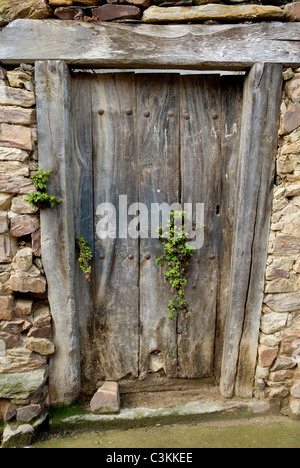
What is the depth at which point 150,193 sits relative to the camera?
84.1 inches

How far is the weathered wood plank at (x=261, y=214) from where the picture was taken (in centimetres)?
191

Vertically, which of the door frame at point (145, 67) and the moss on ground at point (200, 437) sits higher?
the door frame at point (145, 67)

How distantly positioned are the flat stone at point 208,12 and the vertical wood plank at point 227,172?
0.33 meters

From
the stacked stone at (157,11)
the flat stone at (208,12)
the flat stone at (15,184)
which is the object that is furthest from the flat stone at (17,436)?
the flat stone at (208,12)

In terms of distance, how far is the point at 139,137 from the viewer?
2.08 m

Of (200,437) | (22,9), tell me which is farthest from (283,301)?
(22,9)

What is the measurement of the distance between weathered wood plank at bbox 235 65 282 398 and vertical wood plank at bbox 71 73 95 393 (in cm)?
99

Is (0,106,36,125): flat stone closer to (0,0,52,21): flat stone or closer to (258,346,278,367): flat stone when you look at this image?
(0,0,52,21): flat stone

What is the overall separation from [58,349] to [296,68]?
2174 mm

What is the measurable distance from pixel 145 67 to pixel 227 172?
789 mm

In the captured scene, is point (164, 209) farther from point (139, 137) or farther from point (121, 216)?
point (139, 137)

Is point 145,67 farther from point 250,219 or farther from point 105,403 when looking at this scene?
point 105,403

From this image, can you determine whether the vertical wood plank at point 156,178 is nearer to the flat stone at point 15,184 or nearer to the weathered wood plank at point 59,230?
the weathered wood plank at point 59,230

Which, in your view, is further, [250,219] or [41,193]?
[250,219]
